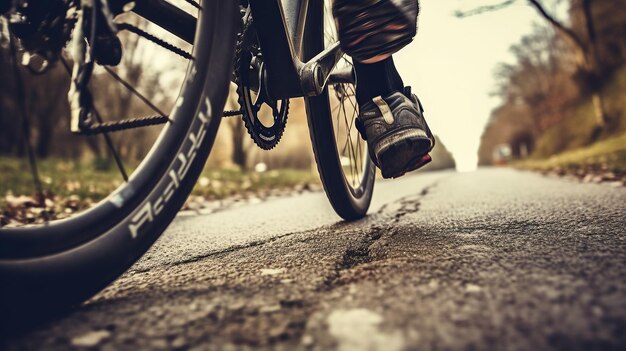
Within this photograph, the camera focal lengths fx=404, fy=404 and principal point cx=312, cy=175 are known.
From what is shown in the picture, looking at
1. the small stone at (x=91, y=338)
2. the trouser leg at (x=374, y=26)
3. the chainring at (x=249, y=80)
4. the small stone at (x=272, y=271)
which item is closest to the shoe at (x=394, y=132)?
the trouser leg at (x=374, y=26)

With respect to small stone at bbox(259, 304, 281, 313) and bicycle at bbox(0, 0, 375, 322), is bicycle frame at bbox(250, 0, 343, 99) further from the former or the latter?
small stone at bbox(259, 304, 281, 313)

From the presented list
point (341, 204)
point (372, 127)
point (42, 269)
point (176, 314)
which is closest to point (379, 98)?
point (372, 127)

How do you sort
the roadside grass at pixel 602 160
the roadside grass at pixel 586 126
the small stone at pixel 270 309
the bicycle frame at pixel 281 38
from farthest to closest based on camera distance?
the roadside grass at pixel 586 126
the roadside grass at pixel 602 160
the bicycle frame at pixel 281 38
the small stone at pixel 270 309

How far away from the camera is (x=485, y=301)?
26.7 inches

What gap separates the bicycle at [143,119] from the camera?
0.68 m

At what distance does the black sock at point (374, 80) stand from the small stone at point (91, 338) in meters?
1.06

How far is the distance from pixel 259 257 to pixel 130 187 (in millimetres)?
515

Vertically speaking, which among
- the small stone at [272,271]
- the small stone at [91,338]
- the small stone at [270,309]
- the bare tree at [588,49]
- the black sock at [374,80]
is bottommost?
the small stone at [270,309]

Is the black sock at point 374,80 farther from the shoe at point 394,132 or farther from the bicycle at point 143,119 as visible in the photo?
the bicycle at point 143,119

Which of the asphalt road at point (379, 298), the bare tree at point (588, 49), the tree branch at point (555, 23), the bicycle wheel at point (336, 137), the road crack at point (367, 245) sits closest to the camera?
the asphalt road at point (379, 298)

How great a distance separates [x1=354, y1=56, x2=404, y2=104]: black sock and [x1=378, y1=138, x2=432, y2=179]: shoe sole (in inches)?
8.5

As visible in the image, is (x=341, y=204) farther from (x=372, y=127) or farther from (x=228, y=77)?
(x=228, y=77)

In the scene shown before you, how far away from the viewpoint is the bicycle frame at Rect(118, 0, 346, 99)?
112 cm

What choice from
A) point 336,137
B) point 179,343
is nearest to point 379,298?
point 179,343
